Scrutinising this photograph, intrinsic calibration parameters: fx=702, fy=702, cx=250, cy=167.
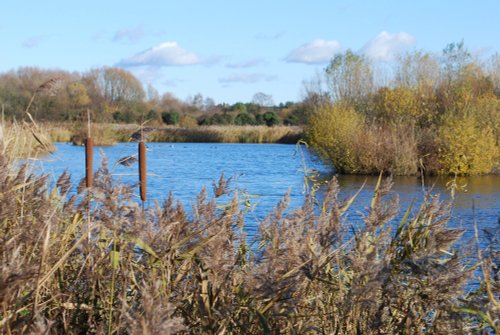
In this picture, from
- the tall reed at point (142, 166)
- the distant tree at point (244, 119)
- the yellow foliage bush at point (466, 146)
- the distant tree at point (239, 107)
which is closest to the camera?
the tall reed at point (142, 166)

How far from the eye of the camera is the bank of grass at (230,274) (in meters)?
2.46

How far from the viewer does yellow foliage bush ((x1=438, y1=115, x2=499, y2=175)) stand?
25188 millimetres

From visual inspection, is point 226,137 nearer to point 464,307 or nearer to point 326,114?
point 326,114

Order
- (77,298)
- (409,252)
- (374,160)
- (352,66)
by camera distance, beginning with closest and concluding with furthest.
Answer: (77,298), (409,252), (374,160), (352,66)

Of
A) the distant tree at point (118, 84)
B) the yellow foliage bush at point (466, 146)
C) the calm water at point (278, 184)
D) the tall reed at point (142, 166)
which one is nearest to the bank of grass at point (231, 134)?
the distant tree at point (118, 84)

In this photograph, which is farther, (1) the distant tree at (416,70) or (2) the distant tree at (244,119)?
(2) the distant tree at (244,119)

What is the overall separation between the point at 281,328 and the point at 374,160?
2262 centimetres

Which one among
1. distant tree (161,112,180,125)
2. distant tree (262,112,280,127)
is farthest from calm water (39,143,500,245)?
distant tree (262,112,280,127)

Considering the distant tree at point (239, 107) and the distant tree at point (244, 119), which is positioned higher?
the distant tree at point (239, 107)

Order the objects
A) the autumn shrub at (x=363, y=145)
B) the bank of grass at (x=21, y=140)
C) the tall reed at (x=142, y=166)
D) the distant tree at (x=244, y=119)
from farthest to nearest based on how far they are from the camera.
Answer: the distant tree at (x=244, y=119), the autumn shrub at (x=363, y=145), the bank of grass at (x=21, y=140), the tall reed at (x=142, y=166)

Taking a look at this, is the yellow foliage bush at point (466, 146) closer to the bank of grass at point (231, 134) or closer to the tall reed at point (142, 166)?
the tall reed at point (142, 166)

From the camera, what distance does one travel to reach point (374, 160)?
25172mm

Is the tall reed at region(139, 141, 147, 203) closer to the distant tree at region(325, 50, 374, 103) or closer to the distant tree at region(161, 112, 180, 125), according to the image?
the distant tree at region(325, 50, 374, 103)

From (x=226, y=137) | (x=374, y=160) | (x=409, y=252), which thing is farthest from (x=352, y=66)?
(x=409, y=252)
